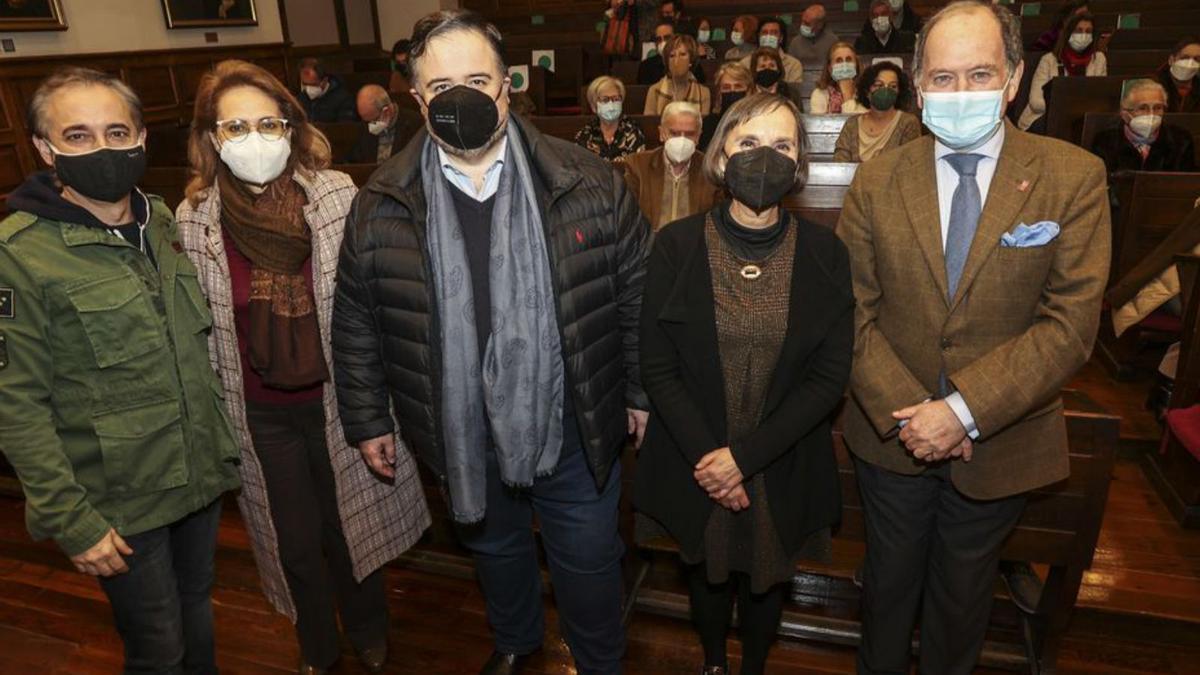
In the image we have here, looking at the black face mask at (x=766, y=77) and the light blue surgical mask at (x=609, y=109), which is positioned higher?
the black face mask at (x=766, y=77)

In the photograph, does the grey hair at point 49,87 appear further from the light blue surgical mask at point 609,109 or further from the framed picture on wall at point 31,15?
the framed picture on wall at point 31,15

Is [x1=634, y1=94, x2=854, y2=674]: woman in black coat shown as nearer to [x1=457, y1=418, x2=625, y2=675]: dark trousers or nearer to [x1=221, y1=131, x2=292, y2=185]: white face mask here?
[x1=457, y1=418, x2=625, y2=675]: dark trousers

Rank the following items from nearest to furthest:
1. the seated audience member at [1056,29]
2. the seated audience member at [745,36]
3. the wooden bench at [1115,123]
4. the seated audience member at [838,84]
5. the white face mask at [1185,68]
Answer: the wooden bench at [1115,123] → the white face mask at [1185,68] → the seated audience member at [838,84] → the seated audience member at [1056,29] → the seated audience member at [745,36]

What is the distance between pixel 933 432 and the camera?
1339 millimetres

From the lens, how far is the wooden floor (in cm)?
194

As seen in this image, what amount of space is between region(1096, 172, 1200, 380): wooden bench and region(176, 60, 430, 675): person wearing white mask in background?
316 centimetres

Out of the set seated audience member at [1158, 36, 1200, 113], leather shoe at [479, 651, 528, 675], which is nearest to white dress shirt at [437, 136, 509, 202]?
leather shoe at [479, 651, 528, 675]

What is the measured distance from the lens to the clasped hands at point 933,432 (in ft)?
4.38

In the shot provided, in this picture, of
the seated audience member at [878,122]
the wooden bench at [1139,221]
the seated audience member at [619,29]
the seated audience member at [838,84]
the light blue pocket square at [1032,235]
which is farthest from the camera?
the seated audience member at [619,29]

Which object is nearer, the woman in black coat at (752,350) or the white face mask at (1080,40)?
the woman in black coat at (752,350)

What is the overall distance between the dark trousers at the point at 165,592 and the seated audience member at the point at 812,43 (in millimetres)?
5432

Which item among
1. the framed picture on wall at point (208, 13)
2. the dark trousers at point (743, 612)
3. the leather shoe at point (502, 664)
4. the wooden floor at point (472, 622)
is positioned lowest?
the wooden floor at point (472, 622)

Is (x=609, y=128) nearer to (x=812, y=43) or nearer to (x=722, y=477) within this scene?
(x=722, y=477)

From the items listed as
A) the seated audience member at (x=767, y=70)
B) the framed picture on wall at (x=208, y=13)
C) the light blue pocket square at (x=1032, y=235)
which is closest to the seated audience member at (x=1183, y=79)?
the seated audience member at (x=767, y=70)
